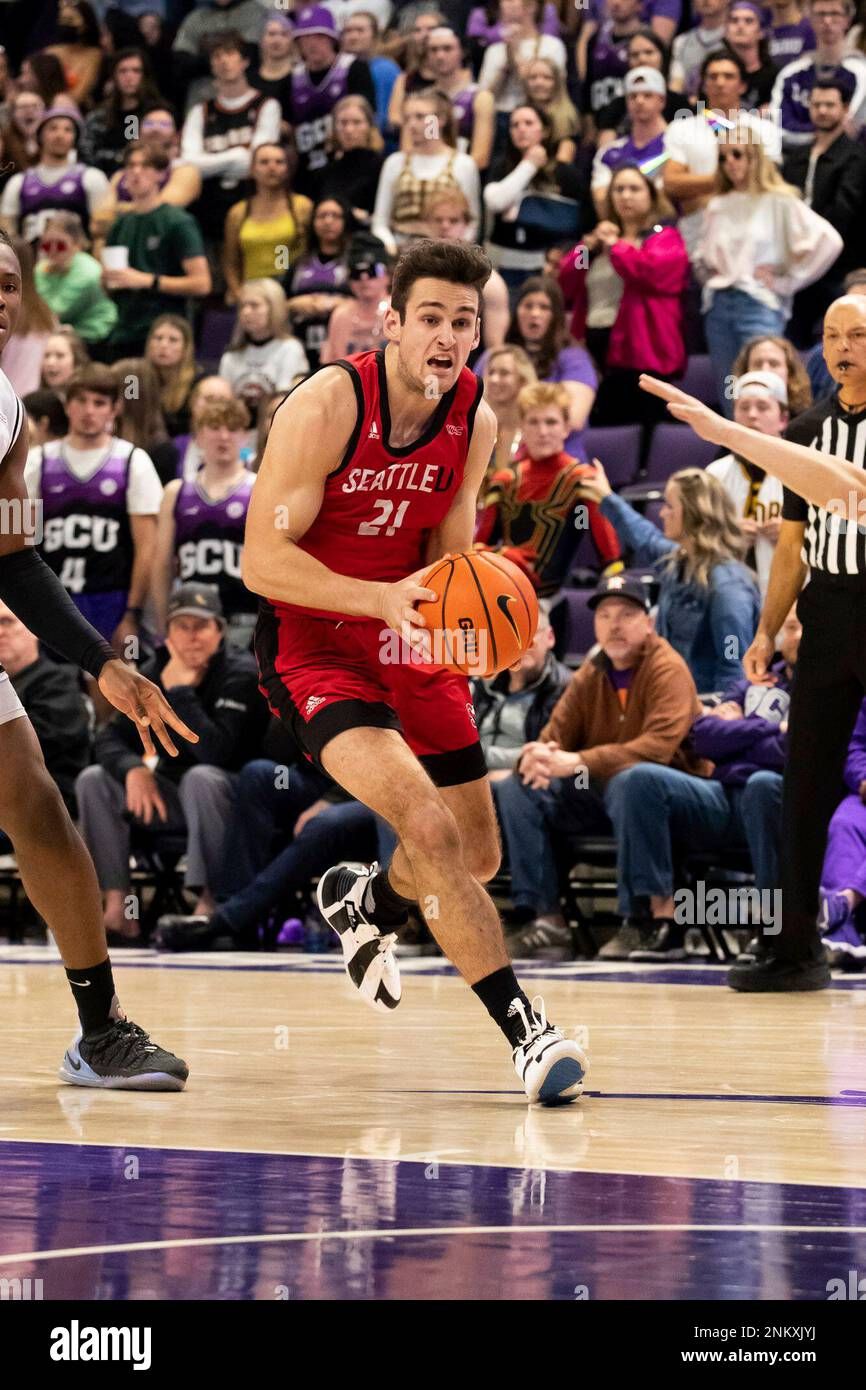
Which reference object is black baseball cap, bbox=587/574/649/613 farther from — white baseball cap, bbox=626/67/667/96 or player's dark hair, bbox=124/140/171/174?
player's dark hair, bbox=124/140/171/174

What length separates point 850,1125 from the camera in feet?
13.9

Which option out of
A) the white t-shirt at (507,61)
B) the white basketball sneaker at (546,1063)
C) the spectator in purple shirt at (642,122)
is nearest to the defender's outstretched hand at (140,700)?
the white basketball sneaker at (546,1063)

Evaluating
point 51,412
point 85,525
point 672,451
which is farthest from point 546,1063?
point 51,412

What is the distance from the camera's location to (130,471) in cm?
1045

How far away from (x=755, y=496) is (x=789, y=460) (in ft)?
12.5

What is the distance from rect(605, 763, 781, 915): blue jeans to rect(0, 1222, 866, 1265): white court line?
17.6ft

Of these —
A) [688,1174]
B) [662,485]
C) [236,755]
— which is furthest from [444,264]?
[662,485]

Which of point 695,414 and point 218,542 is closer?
point 695,414

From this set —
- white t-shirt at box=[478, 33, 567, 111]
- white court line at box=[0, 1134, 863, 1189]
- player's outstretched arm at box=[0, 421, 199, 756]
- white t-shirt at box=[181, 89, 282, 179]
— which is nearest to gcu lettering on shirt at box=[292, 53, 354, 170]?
white t-shirt at box=[181, 89, 282, 179]

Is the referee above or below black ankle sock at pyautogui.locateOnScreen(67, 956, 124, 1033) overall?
above

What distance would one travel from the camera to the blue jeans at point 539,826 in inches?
355

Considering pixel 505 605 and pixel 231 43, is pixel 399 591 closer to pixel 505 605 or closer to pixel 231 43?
pixel 505 605

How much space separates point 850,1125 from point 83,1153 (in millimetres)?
1510

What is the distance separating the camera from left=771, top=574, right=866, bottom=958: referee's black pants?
714 centimetres
